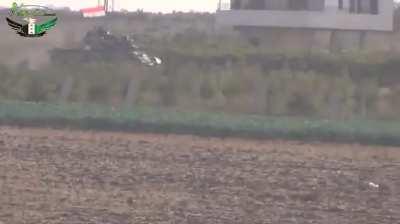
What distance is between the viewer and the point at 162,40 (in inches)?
1917

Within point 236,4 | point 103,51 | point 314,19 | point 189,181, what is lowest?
point 189,181

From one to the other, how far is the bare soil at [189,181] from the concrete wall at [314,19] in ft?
102

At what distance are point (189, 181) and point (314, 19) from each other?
127ft

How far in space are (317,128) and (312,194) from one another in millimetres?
10023

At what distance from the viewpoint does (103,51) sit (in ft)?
141

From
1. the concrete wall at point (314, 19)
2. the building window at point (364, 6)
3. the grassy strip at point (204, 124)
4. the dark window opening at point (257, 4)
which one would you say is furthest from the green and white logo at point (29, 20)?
the building window at point (364, 6)

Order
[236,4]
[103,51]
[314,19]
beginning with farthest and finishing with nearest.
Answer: [236,4] < [314,19] < [103,51]

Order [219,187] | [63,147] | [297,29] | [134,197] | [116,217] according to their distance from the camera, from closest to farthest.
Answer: [116,217]
[134,197]
[219,187]
[63,147]
[297,29]

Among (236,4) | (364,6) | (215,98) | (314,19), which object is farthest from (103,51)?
(364,6)

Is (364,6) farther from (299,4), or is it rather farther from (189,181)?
(189,181)

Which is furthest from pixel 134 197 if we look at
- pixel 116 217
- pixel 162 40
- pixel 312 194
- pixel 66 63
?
pixel 162 40

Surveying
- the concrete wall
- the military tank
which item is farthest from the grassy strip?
the concrete wall

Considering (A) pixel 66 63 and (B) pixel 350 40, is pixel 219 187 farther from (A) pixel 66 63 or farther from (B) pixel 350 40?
(B) pixel 350 40

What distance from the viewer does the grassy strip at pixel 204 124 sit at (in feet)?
81.5
